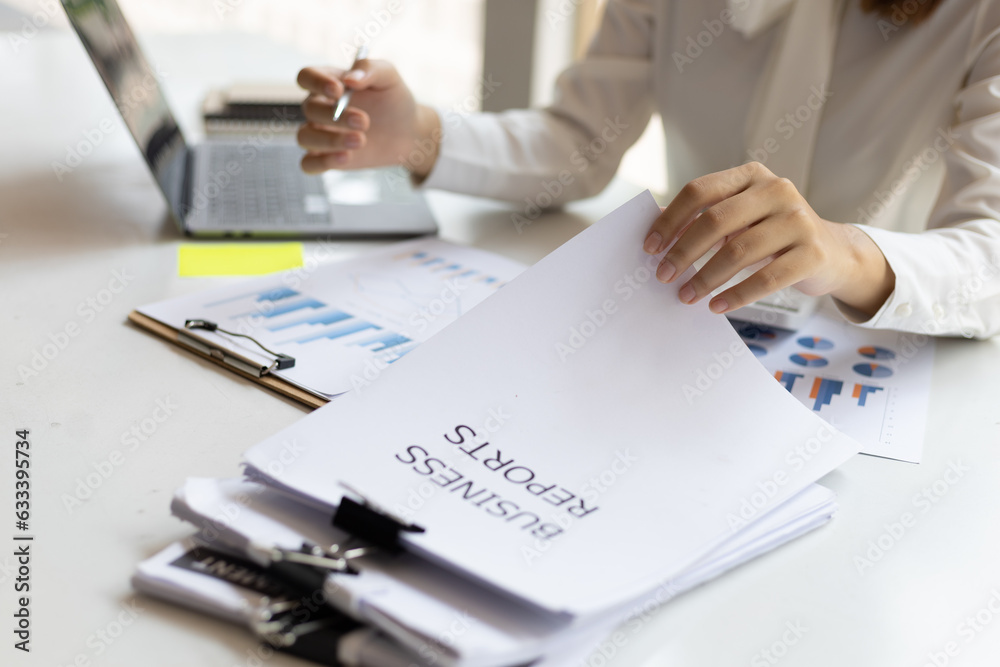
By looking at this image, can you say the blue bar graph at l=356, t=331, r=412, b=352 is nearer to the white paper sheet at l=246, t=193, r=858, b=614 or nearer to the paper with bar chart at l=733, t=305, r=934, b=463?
the white paper sheet at l=246, t=193, r=858, b=614

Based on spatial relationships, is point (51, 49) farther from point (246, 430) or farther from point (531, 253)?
point (246, 430)

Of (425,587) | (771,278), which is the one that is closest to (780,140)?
(771,278)

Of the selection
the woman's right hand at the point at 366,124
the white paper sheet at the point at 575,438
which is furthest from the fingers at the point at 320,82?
the white paper sheet at the point at 575,438

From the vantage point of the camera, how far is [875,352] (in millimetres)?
732

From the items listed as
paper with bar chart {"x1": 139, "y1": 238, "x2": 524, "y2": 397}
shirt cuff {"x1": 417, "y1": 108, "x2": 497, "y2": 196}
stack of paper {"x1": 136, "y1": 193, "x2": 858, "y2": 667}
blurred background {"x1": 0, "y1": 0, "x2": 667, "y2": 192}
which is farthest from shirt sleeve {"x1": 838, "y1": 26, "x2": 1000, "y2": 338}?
blurred background {"x1": 0, "y1": 0, "x2": 667, "y2": 192}

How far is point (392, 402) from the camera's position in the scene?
1.64ft

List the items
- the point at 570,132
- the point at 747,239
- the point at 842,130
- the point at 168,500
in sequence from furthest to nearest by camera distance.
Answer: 1. the point at 570,132
2. the point at 842,130
3. the point at 747,239
4. the point at 168,500

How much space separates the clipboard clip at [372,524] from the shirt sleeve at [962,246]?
0.50m

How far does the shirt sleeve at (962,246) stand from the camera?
71 cm

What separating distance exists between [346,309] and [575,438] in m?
0.32

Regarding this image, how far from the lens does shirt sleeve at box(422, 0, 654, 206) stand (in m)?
1.02

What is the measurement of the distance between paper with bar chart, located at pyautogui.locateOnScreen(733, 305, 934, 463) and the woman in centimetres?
3

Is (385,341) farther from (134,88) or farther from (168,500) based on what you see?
(134,88)

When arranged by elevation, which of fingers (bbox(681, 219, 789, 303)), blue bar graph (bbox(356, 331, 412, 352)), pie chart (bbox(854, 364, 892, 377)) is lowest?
pie chart (bbox(854, 364, 892, 377))
